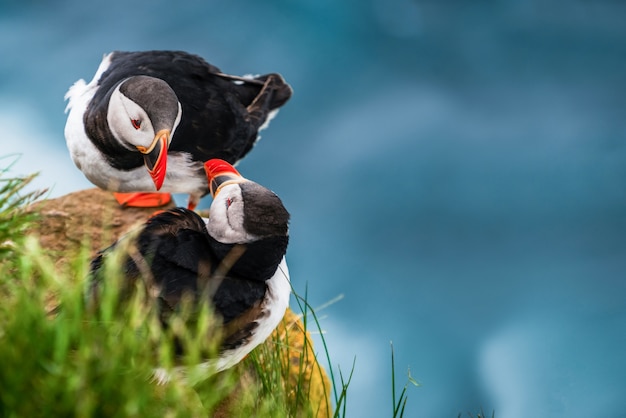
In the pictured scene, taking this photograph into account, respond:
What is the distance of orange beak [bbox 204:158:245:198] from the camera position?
3.28 m

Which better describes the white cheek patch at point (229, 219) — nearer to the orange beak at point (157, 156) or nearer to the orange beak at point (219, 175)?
the orange beak at point (219, 175)

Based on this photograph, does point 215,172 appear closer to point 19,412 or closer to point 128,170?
point 128,170

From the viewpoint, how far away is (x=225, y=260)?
3027 mm

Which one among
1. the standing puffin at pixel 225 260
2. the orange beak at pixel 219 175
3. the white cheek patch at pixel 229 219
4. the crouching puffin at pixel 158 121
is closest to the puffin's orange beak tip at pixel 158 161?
the crouching puffin at pixel 158 121

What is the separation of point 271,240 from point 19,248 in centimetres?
94

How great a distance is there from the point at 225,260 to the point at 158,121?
112 cm

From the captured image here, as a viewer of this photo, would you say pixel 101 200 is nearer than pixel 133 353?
No

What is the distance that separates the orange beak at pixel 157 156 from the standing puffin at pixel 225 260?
0.70 metres

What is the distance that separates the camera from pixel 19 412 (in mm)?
1791

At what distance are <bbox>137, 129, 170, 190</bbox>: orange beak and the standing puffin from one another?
2.29 ft

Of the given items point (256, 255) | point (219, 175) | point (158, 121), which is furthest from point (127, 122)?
point (256, 255)

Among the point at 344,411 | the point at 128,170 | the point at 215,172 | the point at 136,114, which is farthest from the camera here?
the point at 128,170

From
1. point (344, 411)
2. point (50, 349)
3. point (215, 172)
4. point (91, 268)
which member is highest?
point (215, 172)

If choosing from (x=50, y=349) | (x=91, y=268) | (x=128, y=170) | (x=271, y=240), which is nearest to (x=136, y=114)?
(x=128, y=170)
